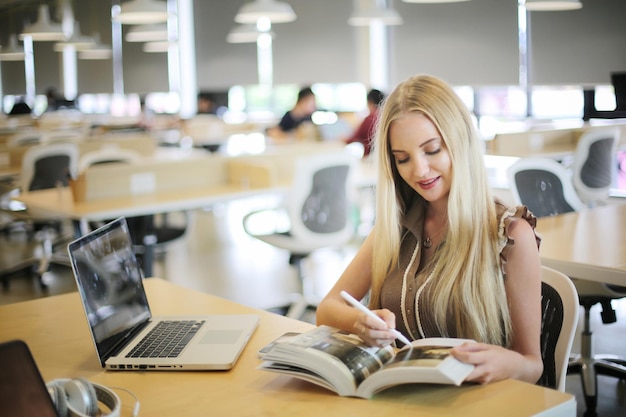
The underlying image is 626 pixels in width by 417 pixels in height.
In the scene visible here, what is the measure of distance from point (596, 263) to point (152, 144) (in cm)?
564

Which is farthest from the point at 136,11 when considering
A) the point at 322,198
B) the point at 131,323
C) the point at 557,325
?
the point at 557,325

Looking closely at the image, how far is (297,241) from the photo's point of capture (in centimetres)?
422

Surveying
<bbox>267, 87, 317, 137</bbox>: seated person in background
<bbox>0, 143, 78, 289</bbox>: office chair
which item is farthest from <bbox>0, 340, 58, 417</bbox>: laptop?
<bbox>267, 87, 317, 137</bbox>: seated person in background

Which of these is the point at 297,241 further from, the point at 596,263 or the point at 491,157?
the point at 491,157

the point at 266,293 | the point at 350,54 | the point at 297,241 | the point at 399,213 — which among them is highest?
the point at 350,54

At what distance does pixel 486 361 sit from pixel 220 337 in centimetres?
62

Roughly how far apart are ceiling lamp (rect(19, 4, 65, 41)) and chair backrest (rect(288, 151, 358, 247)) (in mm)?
1393

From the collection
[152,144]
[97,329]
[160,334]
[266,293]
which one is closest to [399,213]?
[160,334]

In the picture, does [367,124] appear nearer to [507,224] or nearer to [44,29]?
[44,29]

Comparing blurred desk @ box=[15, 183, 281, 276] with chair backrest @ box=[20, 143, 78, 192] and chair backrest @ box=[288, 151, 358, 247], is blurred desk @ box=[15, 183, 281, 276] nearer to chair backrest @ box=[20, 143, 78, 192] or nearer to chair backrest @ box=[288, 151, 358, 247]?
chair backrest @ box=[288, 151, 358, 247]

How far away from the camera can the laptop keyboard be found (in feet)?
5.77

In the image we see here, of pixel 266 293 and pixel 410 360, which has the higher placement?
pixel 410 360

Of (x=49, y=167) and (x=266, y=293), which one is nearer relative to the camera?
(x=266, y=293)

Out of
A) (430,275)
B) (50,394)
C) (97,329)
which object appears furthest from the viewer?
(430,275)
